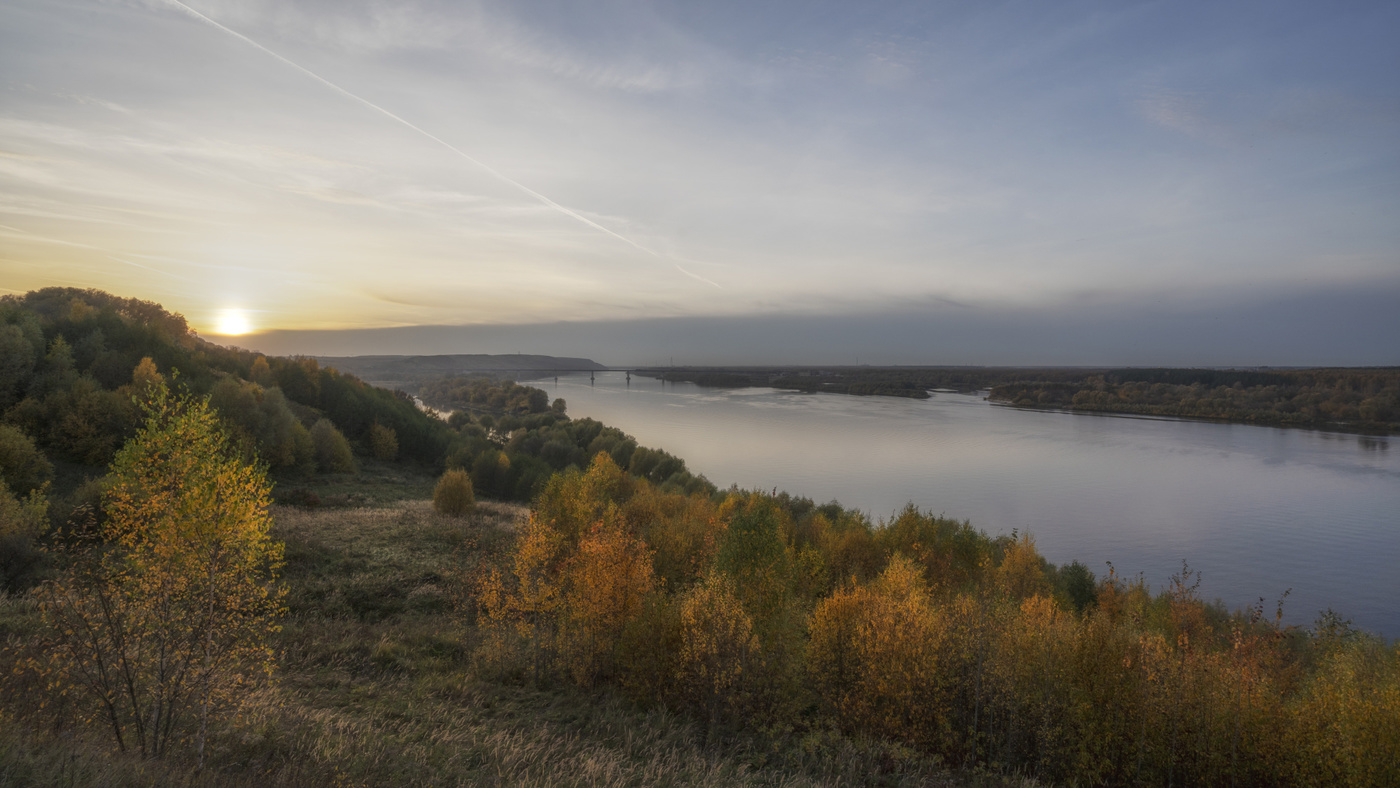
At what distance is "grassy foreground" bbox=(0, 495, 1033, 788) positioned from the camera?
24.0 feet

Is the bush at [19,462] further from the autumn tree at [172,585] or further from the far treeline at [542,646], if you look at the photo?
the autumn tree at [172,585]

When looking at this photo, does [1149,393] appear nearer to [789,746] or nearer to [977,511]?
[977,511]

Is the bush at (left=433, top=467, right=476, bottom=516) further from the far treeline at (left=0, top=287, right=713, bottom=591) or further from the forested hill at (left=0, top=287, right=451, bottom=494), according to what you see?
the forested hill at (left=0, top=287, right=451, bottom=494)

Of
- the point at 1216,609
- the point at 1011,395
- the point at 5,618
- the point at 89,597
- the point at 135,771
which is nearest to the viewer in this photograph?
the point at 135,771

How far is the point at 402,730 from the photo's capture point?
1002 cm

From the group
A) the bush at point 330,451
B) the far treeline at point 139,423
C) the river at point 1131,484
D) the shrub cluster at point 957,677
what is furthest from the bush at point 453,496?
the river at point 1131,484

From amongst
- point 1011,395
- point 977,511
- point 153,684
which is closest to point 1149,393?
point 1011,395

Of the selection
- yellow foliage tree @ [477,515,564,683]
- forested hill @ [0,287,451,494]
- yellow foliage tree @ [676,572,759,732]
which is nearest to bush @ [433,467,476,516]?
forested hill @ [0,287,451,494]

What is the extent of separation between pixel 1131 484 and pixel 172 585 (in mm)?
63863

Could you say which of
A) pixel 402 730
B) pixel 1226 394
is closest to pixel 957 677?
pixel 402 730

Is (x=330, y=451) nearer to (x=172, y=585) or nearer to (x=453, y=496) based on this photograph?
(x=453, y=496)

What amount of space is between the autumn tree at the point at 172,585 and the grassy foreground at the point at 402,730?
1.65 feet

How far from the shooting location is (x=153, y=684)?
25.0 feet

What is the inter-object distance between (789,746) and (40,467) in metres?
28.4
